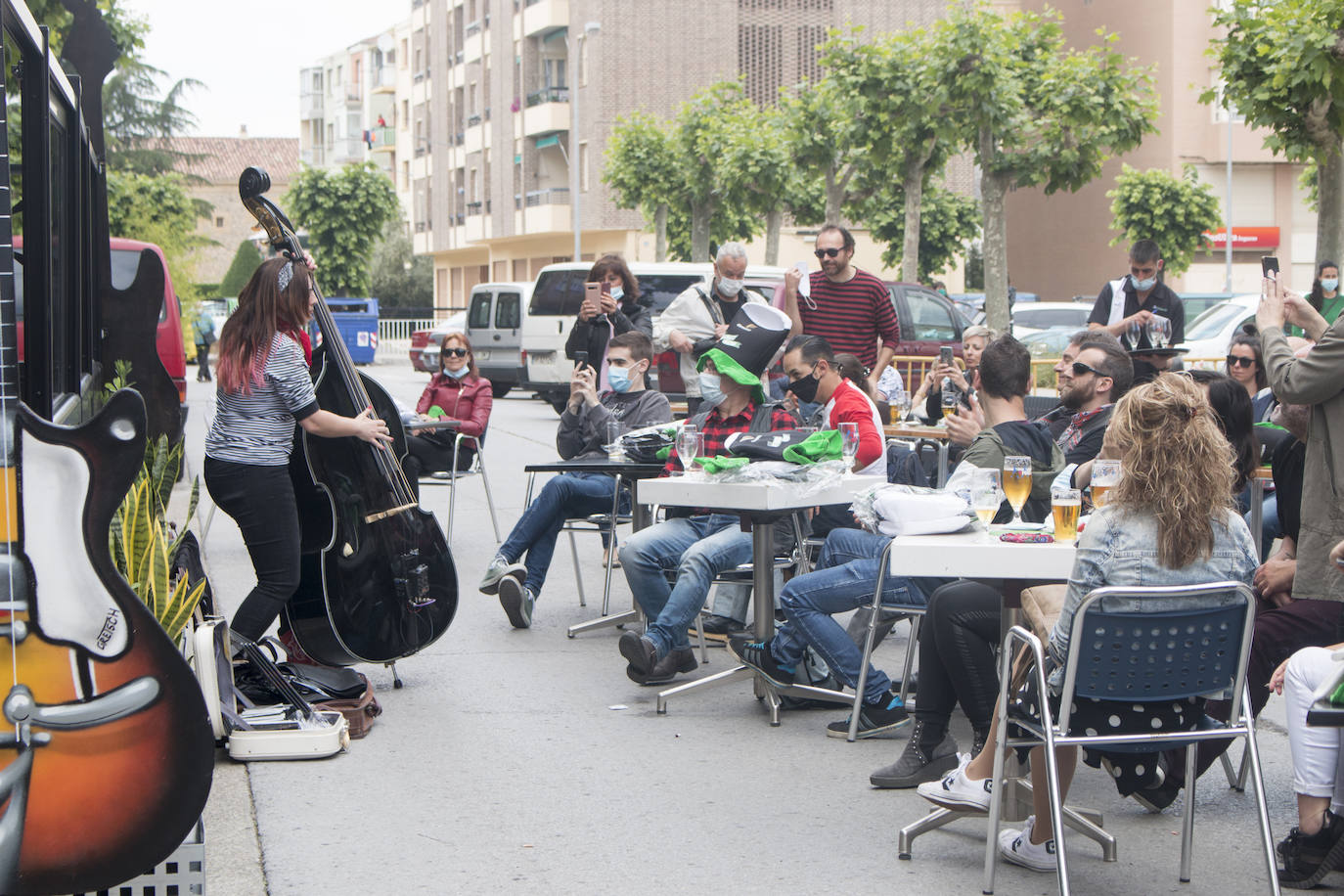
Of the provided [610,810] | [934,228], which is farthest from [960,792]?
[934,228]

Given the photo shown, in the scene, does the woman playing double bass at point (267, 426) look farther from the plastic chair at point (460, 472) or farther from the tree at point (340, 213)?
the tree at point (340, 213)

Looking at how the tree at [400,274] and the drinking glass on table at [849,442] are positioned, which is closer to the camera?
the drinking glass on table at [849,442]

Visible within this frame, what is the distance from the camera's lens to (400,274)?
2746 inches

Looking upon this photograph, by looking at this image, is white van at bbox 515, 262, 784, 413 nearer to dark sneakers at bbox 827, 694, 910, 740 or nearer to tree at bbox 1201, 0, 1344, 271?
tree at bbox 1201, 0, 1344, 271

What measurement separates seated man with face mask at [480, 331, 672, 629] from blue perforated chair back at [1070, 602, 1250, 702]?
4381 millimetres

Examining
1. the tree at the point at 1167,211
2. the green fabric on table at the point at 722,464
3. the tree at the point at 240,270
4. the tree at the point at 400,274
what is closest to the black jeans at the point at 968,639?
the green fabric on table at the point at 722,464

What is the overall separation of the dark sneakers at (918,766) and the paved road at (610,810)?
6cm

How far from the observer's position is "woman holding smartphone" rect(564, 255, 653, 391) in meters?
10.0

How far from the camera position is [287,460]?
5.90 meters

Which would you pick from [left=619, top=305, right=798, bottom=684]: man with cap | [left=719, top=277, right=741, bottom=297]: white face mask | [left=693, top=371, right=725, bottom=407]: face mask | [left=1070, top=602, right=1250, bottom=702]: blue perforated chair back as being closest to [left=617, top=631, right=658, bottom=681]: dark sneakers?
[left=619, top=305, right=798, bottom=684]: man with cap

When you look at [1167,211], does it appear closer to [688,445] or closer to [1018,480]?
[688,445]

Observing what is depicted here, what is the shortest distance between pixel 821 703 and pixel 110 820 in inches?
150

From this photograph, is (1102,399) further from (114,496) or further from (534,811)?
(114,496)

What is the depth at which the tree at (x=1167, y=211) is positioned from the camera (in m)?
43.8
